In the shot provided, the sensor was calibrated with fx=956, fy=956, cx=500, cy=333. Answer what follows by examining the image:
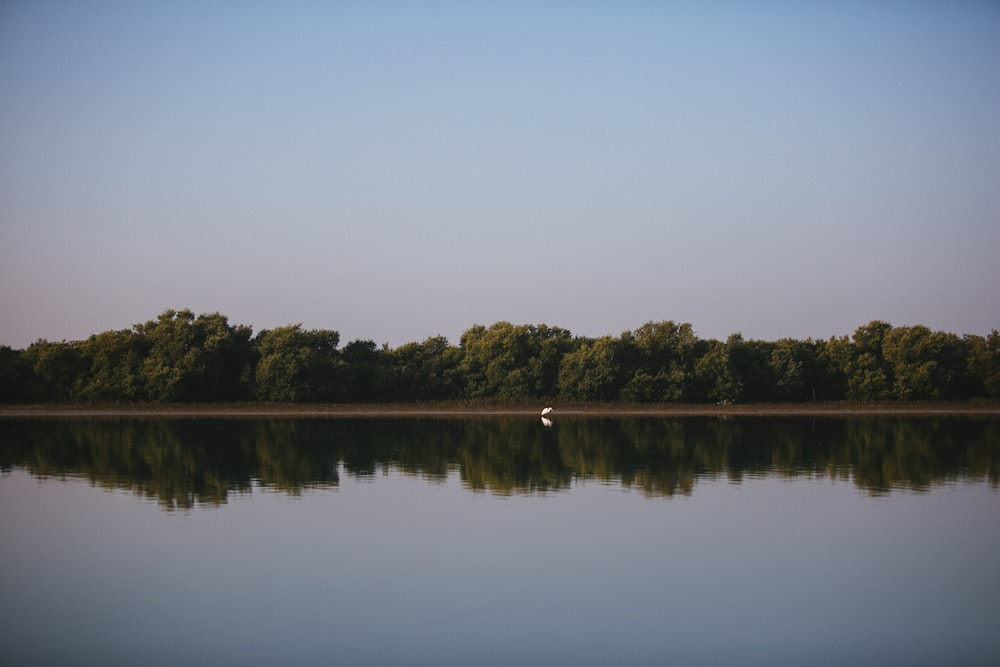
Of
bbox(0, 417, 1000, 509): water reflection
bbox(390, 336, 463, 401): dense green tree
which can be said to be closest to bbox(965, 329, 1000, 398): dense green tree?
bbox(0, 417, 1000, 509): water reflection

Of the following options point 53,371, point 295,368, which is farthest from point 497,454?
point 53,371

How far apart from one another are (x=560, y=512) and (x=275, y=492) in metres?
7.67

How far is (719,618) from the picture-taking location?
41.5ft

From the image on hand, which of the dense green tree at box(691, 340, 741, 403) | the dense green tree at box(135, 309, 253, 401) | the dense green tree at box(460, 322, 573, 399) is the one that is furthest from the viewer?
→ the dense green tree at box(460, 322, 573, 399)

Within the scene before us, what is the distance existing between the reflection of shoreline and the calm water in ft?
113

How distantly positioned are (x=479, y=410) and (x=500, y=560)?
Answer: 183ft

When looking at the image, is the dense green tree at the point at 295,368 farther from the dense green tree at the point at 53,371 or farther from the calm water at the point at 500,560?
the calm water at the point at 500,560

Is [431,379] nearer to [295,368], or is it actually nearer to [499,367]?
[499,367]

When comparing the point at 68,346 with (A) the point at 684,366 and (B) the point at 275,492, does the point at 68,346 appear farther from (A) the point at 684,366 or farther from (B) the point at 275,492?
(B) the point at 275,492

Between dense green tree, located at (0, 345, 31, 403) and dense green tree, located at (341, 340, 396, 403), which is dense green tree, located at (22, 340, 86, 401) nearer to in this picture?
dense green tree, located at (0, 345, 31, 403)

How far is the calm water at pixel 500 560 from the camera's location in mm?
11602

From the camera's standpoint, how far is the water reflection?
2658 cm

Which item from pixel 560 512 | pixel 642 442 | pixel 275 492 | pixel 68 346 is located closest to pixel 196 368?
pixel 68 346

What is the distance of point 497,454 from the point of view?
34.5 metres
